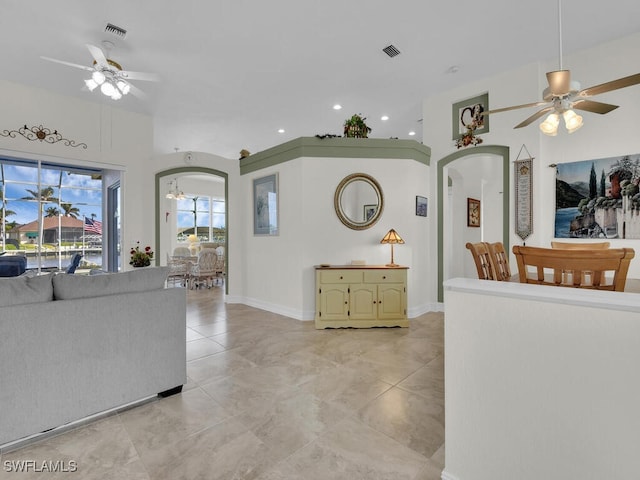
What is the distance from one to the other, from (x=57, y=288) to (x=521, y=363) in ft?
8.11

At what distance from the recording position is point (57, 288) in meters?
1.86

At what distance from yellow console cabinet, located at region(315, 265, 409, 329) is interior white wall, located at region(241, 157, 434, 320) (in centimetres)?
40

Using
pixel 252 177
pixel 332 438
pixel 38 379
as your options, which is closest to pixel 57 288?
pixel 38 379

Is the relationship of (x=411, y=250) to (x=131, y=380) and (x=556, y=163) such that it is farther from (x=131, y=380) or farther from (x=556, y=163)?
(x=131, y=380)

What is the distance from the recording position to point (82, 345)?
184 centimetres

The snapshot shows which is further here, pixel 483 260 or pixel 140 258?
pixel 140 258

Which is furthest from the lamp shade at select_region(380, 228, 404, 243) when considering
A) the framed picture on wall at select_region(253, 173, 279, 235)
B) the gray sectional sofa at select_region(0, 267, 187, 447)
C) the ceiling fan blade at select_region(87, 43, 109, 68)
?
the ceiling fan blade at select_region(87, 43, 109, 68)

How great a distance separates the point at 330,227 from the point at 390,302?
1.30 m

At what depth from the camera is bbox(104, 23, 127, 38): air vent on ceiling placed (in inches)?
127

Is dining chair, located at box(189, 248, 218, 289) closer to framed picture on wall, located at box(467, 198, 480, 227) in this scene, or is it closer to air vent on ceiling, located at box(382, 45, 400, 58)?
air vent on ceiling, located at box(382, 45, 400, 58)

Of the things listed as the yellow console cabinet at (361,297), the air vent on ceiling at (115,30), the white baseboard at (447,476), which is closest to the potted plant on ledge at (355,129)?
the yellow console cabinet at (361,297)

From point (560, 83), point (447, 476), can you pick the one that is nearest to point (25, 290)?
point (447, 476)

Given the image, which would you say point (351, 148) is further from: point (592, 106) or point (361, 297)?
point (592, 106)

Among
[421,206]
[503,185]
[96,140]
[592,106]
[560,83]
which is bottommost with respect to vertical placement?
[421,206]
